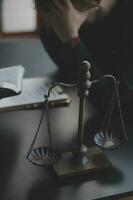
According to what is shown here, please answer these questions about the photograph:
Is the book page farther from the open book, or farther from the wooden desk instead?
the wooden desk

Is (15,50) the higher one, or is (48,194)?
(15,50)

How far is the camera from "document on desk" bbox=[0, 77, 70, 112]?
1.25m

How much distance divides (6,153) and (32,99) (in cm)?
26

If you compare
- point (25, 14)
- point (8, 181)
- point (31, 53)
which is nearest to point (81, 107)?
point (8, 181)

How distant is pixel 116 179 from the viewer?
98cm

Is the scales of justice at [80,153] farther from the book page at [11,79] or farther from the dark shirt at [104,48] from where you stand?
the dark shirt at [104,48]

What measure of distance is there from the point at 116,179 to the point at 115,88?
21 centimetres

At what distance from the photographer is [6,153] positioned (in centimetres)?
107

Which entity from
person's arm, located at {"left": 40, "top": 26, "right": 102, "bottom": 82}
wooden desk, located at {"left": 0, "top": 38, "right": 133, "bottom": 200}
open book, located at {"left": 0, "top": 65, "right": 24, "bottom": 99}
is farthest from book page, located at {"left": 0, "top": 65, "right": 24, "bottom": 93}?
person's arm, located at {"left": 40, "top": 26, "right": 102, "bottom": 82}

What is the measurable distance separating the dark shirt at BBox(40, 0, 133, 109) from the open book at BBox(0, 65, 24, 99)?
0.78 feet

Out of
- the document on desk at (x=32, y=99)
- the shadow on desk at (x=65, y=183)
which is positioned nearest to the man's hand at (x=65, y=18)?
the document on desk at (x=32, y=99)

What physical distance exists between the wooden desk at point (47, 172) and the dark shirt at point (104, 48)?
0.78 ft

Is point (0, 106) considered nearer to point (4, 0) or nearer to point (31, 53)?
point (31, 53)

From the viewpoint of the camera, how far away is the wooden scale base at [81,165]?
3.21 ft
